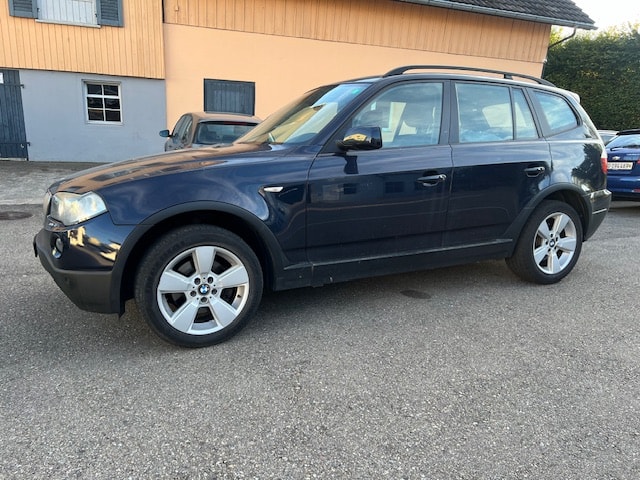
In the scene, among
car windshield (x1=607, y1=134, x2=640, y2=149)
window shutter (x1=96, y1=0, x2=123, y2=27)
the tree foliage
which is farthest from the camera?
the tree foliage

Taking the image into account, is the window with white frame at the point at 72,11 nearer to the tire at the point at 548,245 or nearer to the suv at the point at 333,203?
the suv at the point at 333,203

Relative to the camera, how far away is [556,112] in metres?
4.11

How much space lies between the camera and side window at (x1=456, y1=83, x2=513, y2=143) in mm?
3582

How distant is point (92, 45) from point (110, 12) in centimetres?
91

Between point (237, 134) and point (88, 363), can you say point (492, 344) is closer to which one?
point (88, 363)

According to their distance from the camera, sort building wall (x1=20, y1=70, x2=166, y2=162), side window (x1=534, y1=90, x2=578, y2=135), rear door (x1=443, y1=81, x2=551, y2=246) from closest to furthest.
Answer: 1. rear door (x1=443, y1=81, x2=551, y2=246)
2. side window (x1=534, y1=90, x2=578, y2=135)
3. building wall (x1=20, y1=70, x2=166, y2=162)

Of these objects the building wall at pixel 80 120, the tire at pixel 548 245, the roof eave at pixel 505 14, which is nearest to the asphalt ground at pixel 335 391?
the tire at pixel 548 245

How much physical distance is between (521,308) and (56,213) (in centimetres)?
338

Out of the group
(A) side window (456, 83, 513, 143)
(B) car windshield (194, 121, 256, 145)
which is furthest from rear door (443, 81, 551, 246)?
(B) car windshield (194, 121, 256, 145)

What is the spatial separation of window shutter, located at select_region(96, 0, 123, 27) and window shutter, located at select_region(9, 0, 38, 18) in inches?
55.0

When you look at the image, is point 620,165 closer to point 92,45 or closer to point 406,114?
point 406,114

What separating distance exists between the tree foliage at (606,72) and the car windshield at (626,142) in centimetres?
1170

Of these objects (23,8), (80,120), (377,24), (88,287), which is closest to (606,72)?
(377,24)

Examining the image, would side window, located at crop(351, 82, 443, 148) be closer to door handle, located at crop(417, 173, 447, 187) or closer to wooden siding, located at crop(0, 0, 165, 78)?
door handle, located at crop(417, 173, 447, 187)
